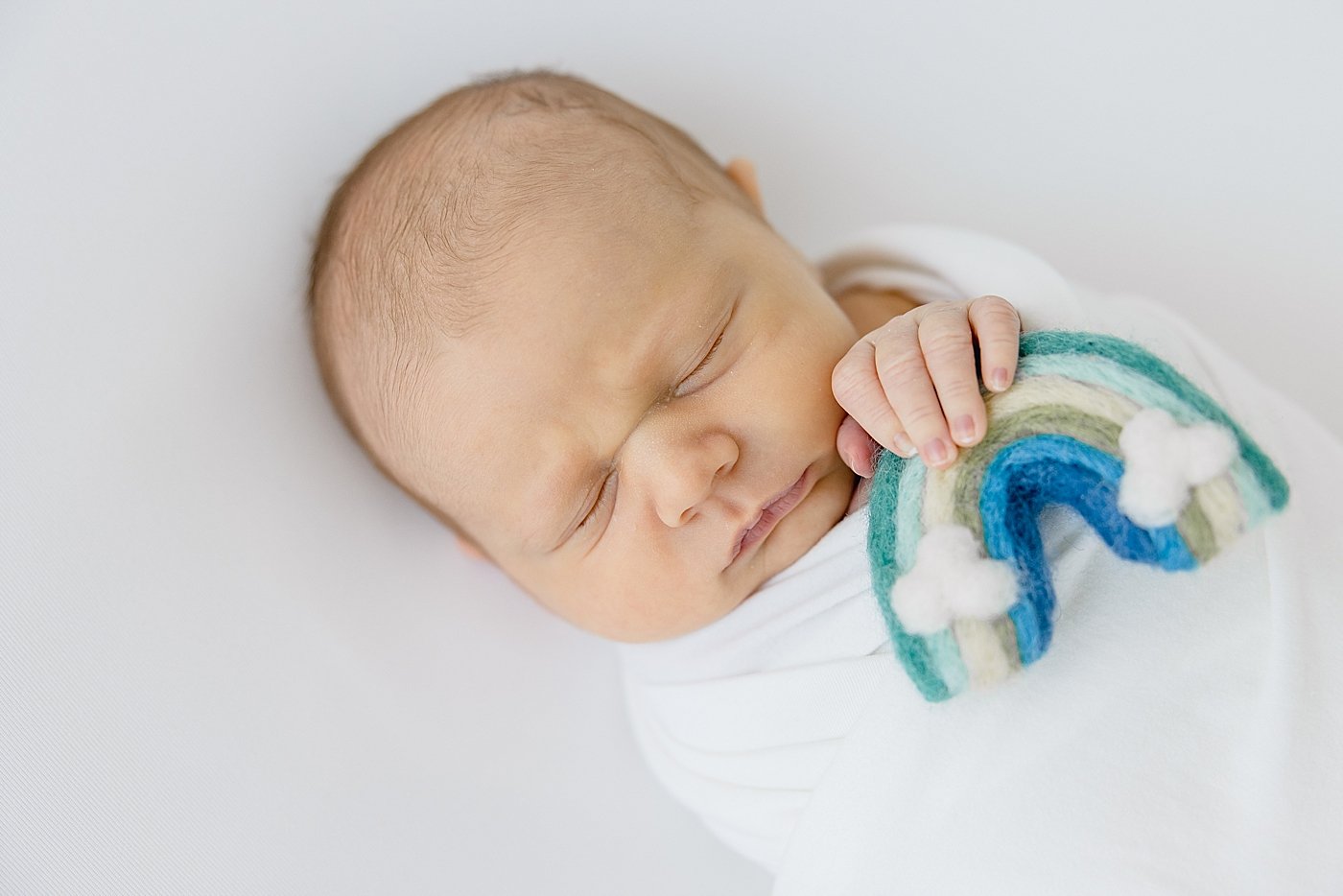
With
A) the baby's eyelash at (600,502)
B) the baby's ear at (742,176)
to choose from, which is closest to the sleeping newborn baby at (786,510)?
the baby's eyelash at (600,502)

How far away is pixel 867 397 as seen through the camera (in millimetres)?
1084

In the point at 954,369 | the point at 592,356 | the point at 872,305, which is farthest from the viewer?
the point at 872,305

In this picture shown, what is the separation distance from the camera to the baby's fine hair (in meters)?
1.19

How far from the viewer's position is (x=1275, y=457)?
1213 millimetres

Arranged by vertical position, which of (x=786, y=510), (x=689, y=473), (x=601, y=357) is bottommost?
(x=786, y=510)

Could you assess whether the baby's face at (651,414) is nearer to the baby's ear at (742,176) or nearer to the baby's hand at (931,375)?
the baby's hand at (931,375)

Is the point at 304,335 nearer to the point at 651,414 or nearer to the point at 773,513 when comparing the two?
the point at 651,414

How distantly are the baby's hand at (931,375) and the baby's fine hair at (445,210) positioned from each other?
1.12 feet

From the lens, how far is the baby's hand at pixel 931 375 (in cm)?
100

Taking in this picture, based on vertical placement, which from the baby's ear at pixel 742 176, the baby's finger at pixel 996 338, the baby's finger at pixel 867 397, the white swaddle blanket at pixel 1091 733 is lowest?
the white swaddle blanket at pixel 1091 733

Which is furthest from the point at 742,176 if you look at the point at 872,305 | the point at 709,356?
the point at 709,356

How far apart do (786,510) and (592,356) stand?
30 cm

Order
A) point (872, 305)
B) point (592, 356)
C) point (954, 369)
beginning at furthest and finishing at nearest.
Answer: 1. point (872, 305)
2. point (592, 356)
3. point (954, 369)

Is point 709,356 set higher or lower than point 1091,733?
higher
